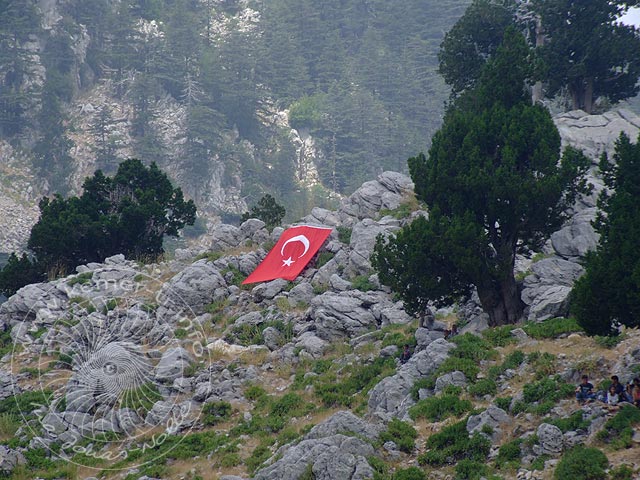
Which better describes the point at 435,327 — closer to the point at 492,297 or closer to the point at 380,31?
the point at 492,297

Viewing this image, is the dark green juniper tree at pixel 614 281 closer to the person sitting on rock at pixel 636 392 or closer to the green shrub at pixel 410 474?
the person sitting on rock at pixel 636 392

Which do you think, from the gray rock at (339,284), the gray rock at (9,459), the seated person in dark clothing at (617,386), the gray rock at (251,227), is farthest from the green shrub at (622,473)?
the gray rock at (251,227)

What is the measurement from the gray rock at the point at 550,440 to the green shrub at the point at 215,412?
11963 millimetres

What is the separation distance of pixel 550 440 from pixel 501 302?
965 cm

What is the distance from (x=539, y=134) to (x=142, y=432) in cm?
1746

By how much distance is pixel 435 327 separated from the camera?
30.8m

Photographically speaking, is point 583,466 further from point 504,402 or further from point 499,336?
point 499,336

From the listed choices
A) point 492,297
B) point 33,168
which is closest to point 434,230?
point 492,297

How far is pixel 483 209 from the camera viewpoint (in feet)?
98.4

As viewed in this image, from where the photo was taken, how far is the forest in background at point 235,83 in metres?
105

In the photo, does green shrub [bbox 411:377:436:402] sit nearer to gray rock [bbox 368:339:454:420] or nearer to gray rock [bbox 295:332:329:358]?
gray rock [bbox 368:339:454:420]

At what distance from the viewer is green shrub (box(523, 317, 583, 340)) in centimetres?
2675

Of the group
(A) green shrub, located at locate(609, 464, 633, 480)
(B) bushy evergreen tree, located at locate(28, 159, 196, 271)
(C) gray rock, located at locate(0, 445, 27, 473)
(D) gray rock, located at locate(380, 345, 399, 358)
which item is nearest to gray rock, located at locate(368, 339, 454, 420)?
(D) gray rock, located at locate(380, 345, 399, 358)

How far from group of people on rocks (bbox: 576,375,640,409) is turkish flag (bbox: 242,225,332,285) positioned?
57.5ft
